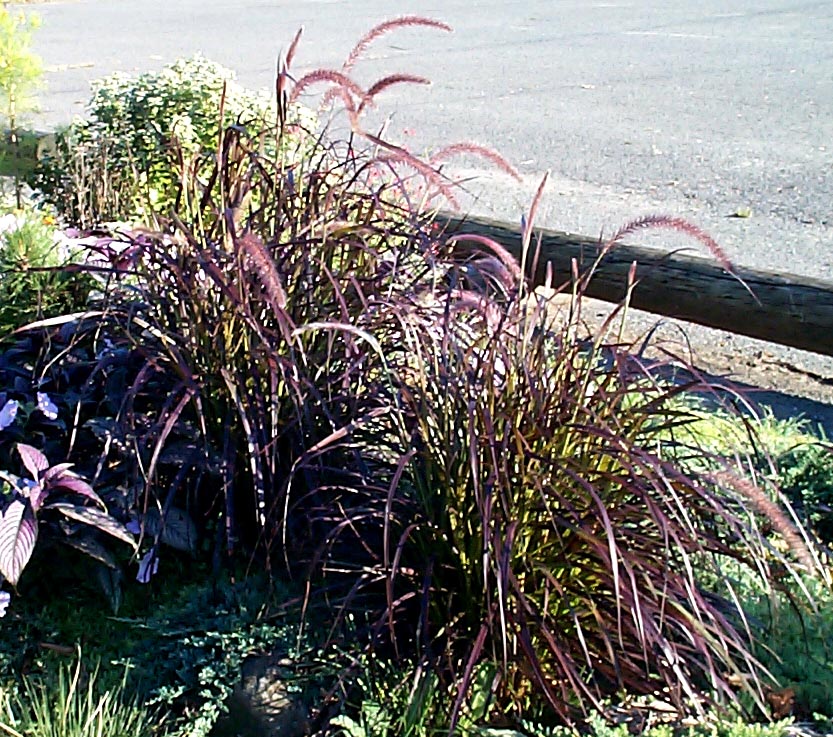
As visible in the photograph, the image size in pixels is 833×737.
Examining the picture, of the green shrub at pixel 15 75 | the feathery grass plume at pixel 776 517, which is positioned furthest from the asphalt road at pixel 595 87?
the feathery grass plume at pixel 776 517

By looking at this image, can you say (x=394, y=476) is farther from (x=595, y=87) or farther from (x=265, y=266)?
(x=595, y=87)

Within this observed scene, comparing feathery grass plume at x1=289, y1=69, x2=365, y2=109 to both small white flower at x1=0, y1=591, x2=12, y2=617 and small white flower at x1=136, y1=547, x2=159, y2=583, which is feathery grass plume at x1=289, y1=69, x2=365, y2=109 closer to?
small white flower at x1=136, y1=547, x2=159, y2=583

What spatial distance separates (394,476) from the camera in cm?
235

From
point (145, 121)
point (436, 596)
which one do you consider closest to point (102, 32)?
point (145, 121)

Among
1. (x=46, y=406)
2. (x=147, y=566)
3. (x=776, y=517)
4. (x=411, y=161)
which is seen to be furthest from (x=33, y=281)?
(x=776, y=517)

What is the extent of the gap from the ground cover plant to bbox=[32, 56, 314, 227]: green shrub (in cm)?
172

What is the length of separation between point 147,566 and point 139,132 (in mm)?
2856

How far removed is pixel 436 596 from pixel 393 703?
0.84ft

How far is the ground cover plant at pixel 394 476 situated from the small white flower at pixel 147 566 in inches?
0.4

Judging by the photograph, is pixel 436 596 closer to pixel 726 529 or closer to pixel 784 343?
pixel 726 529

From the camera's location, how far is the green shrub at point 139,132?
16.1 feet

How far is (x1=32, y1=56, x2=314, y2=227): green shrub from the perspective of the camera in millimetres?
4895

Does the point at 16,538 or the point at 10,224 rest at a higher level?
the point at 10,224

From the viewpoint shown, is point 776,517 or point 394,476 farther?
point 394,476
